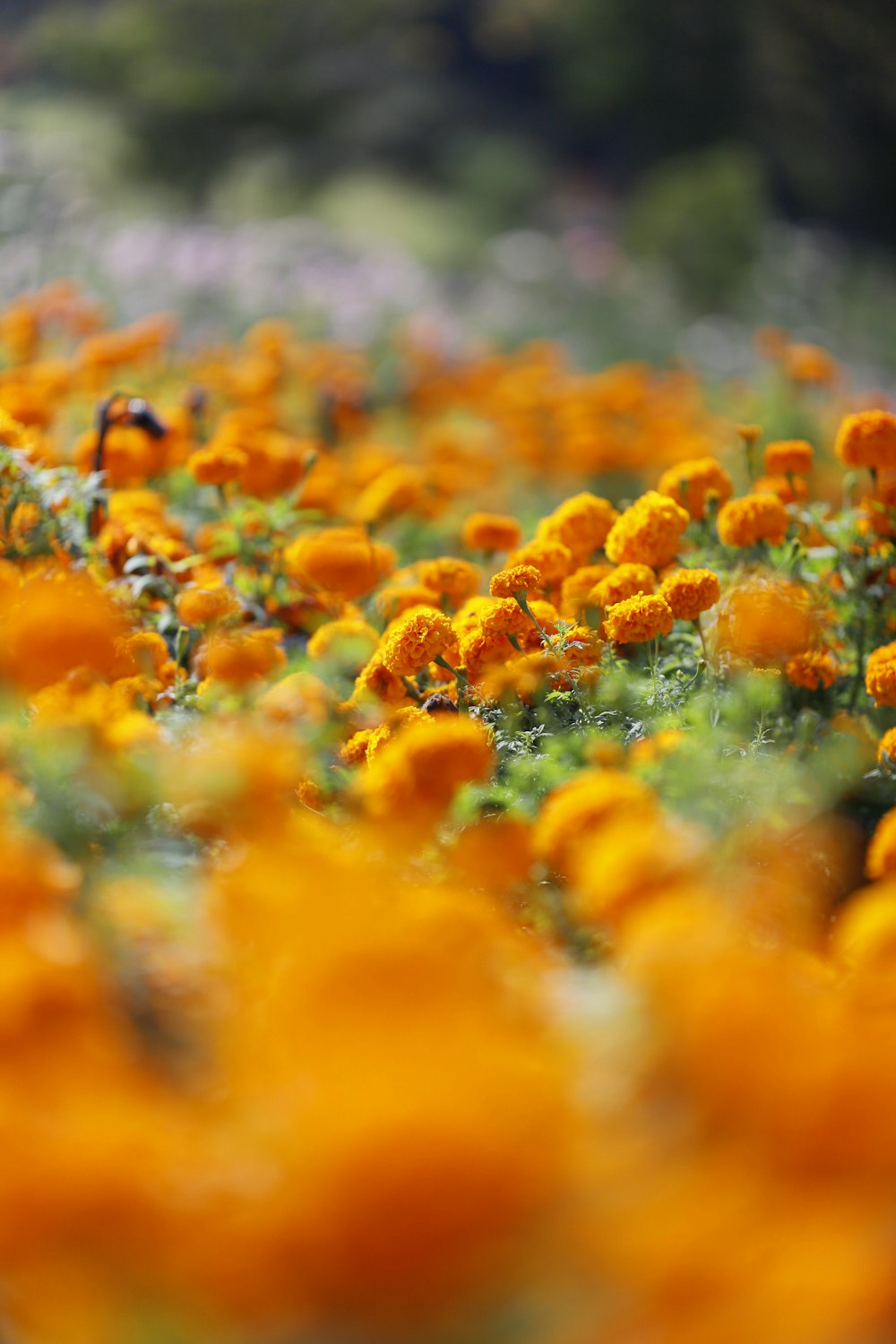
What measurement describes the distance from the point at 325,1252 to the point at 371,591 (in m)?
1.81

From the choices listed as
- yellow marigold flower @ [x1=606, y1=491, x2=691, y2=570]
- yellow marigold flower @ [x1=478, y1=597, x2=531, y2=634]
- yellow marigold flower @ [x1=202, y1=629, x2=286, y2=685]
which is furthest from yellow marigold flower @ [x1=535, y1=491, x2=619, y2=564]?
yellow marigold flower @ [x1=202, y1=629, x2=286, y2=685]

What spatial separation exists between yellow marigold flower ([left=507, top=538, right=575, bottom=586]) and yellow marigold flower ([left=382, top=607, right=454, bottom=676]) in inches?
12.4

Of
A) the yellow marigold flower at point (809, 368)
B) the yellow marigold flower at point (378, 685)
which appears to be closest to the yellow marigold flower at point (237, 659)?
the yellow marigold flower at point (378, 685)

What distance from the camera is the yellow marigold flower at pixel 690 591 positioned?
1.72 meters

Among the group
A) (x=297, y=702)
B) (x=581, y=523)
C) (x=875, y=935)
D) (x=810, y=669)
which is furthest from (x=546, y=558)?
(x=875, y=935)

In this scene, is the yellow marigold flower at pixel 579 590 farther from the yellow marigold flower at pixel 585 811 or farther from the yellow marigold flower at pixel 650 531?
the yellow marigold flower at pixel 585 811

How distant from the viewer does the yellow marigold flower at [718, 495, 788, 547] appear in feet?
6.50

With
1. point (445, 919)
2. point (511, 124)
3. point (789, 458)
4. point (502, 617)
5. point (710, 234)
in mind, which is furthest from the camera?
point (511, 124)

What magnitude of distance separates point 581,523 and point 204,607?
0.69m

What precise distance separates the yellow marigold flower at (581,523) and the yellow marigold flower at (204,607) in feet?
1.87

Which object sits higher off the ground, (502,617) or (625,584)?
(625,584)

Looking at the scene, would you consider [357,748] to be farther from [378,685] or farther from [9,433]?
[9,433]

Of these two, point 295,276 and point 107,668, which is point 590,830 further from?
point 295,276

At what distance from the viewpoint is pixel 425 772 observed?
121 cm
